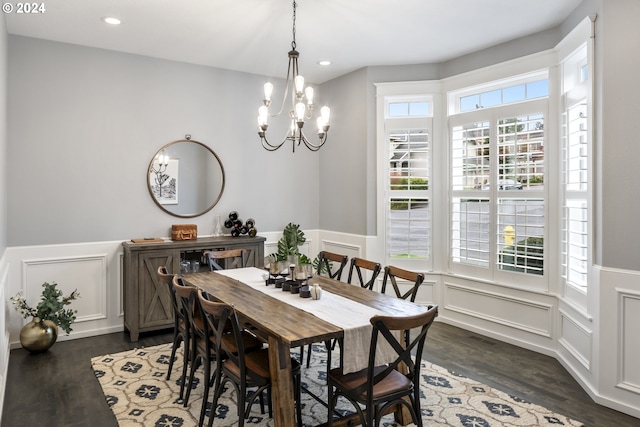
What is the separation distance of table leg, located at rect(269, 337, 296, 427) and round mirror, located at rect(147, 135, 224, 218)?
313 cm

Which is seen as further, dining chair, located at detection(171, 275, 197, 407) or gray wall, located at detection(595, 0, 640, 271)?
gray wall, located at detection(595, 0, 640, 271)

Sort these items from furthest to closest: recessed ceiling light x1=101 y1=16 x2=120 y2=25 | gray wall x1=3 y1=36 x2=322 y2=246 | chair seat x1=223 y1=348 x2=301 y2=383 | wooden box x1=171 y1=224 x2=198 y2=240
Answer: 1. wooden box x1=171 y1=224 x2=198 y2=240
2. gray wall x1=3 y1=36 x2=322 y2=246
3. recessed ceiling light x1=101 y1=16 x2=120 y2=25
4. chair seat x1=223 y1=348 x2=301 y2=383

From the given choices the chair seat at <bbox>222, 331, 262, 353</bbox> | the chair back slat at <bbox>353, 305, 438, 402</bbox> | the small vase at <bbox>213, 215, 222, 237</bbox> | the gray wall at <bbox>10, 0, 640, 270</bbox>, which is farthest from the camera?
the small vase at <bbox>213, 215, 222, 237</bbox>

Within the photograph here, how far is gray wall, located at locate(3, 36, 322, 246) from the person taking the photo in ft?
13.9

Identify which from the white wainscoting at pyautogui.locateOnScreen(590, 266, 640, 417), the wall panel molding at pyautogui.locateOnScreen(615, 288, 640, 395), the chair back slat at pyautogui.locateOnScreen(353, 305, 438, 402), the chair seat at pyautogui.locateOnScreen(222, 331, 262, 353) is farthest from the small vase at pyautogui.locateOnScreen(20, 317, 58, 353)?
the wall panel molding at pyautogui.locateOnScreen(615, 288, 640, 395)

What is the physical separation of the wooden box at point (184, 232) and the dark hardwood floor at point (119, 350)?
1.04 metres

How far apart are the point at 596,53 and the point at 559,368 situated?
2.55 metres

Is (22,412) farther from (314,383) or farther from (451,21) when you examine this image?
(451,21)

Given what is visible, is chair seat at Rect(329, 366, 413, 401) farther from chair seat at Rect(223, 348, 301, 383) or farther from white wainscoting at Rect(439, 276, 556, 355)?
white wainscoting at Rect(439, 276, 556, 355)

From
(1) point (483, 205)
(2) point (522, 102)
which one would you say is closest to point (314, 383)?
(1) point (483, 205)

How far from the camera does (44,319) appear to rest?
404 cm

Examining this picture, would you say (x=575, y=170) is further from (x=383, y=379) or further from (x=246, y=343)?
(x=246, y=343)

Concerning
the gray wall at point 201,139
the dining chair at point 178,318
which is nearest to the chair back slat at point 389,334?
the dining chair at point 178,318

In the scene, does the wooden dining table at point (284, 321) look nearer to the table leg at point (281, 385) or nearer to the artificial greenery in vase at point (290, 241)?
the table leg at point (281, 385)
